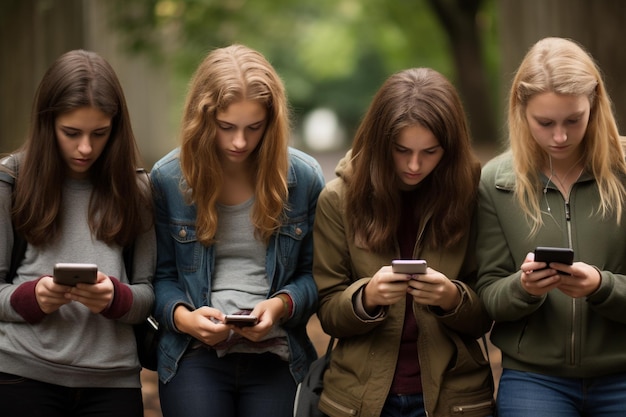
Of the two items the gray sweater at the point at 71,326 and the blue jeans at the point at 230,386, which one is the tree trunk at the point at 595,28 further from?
the gray sweater at the point at 71,326

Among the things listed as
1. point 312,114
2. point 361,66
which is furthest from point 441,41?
point 312,114

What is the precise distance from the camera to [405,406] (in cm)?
450

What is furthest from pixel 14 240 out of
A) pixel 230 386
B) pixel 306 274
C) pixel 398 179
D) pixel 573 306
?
pixel 573 306

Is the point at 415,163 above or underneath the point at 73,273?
above

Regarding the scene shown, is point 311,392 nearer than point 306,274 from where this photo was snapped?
Yes

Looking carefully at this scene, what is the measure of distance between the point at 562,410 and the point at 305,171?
1572 mm

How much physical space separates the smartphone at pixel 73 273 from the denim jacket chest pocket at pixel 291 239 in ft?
2.98

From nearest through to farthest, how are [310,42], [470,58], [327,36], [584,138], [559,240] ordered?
[559,240] → [584,138] → [470,58] → [327,36] → [310,42]

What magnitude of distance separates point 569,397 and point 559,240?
66 centimetres

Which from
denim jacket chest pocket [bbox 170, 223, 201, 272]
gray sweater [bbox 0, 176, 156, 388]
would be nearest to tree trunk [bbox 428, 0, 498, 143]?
denim jacket chest pocket [bbox 170, 223, 201, 272]

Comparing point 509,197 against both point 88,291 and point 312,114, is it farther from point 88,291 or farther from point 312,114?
point 312,114

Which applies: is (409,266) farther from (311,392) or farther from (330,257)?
(311,392)

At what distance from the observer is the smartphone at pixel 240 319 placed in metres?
4.38

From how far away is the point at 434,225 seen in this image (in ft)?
15.2
